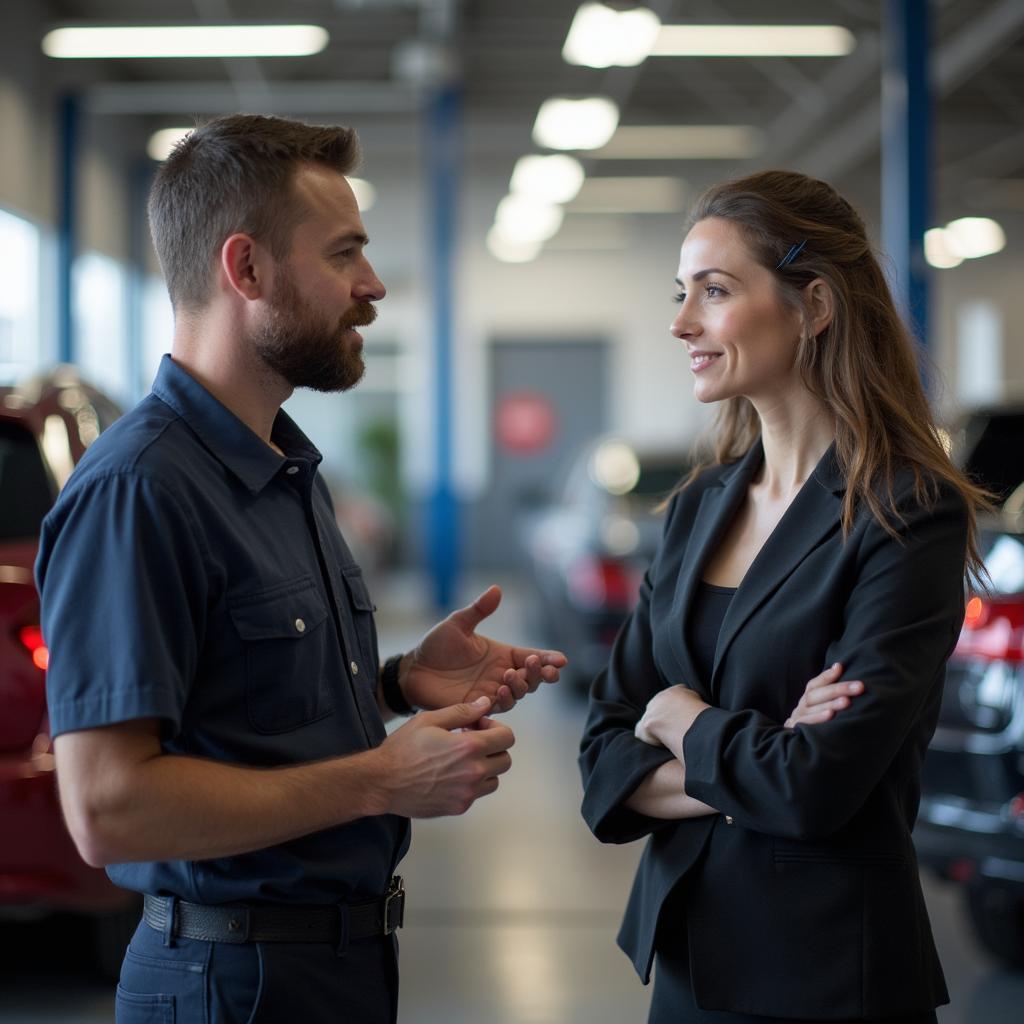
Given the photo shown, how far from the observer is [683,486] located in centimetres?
220

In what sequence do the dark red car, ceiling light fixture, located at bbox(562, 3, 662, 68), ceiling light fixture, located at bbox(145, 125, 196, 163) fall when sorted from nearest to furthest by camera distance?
the dark red car → ceiling light fixture, located at bbox(562, 3, 662, 68) → ceiling light fixture, located at bbox(145, 125, 196, 163)

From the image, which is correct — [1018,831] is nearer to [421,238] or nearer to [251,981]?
[251,981]

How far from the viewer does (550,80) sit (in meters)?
13.3

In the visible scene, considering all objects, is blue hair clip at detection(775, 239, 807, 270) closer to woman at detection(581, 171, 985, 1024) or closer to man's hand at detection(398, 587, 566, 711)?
woman at detection(581, 171, 985, 1024)

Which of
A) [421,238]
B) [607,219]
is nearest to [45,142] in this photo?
[421,238]

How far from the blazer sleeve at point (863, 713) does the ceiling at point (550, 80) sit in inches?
348

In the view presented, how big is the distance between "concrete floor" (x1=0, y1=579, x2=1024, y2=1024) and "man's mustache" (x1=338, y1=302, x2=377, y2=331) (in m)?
2.15

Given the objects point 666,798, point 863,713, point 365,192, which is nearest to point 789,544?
point 863,713

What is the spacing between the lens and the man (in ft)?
4.58

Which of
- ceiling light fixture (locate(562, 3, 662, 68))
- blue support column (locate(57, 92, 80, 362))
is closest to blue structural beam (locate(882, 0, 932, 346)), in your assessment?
ceiling light fixture (locate(562, 3, 662, 68))

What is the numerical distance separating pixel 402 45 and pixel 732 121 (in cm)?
377

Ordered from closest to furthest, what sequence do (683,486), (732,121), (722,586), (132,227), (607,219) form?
(722,586) → (683,486) → (732,121) → (132,227) → (607,219)

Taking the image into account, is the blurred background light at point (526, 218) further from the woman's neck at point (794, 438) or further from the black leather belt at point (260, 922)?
the black leather belt at point (260, 922)

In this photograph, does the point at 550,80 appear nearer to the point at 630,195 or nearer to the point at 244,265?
the point at 630,195
